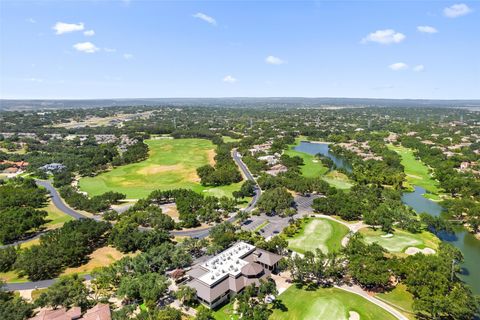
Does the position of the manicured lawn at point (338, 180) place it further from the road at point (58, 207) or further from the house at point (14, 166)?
the house at point (14, 166)

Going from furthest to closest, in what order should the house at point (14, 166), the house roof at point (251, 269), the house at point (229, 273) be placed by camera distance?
the house at point (14, 166) → the house roof at point (251, 269) → the house at point (229, 273)

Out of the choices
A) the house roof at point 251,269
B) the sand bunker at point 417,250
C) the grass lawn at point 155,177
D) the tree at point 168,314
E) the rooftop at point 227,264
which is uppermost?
the house roof at point 251,269

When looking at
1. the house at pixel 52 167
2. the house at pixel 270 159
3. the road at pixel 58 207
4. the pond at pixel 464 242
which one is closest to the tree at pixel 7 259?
the road at pixel 58 207

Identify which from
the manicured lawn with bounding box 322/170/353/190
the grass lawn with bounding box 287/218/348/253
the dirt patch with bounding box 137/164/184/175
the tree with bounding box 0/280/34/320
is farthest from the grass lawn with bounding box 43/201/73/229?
the manicured lawn with bounding box 322/170/353/190

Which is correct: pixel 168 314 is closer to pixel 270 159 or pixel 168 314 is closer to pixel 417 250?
pixel 417 250

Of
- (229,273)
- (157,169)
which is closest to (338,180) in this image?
(229,273)

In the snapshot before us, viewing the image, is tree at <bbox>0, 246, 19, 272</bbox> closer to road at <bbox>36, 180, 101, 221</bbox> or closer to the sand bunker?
road at <bbox>36, 180, 101, 221</bbox>

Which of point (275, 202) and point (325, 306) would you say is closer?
point (325, 306)
